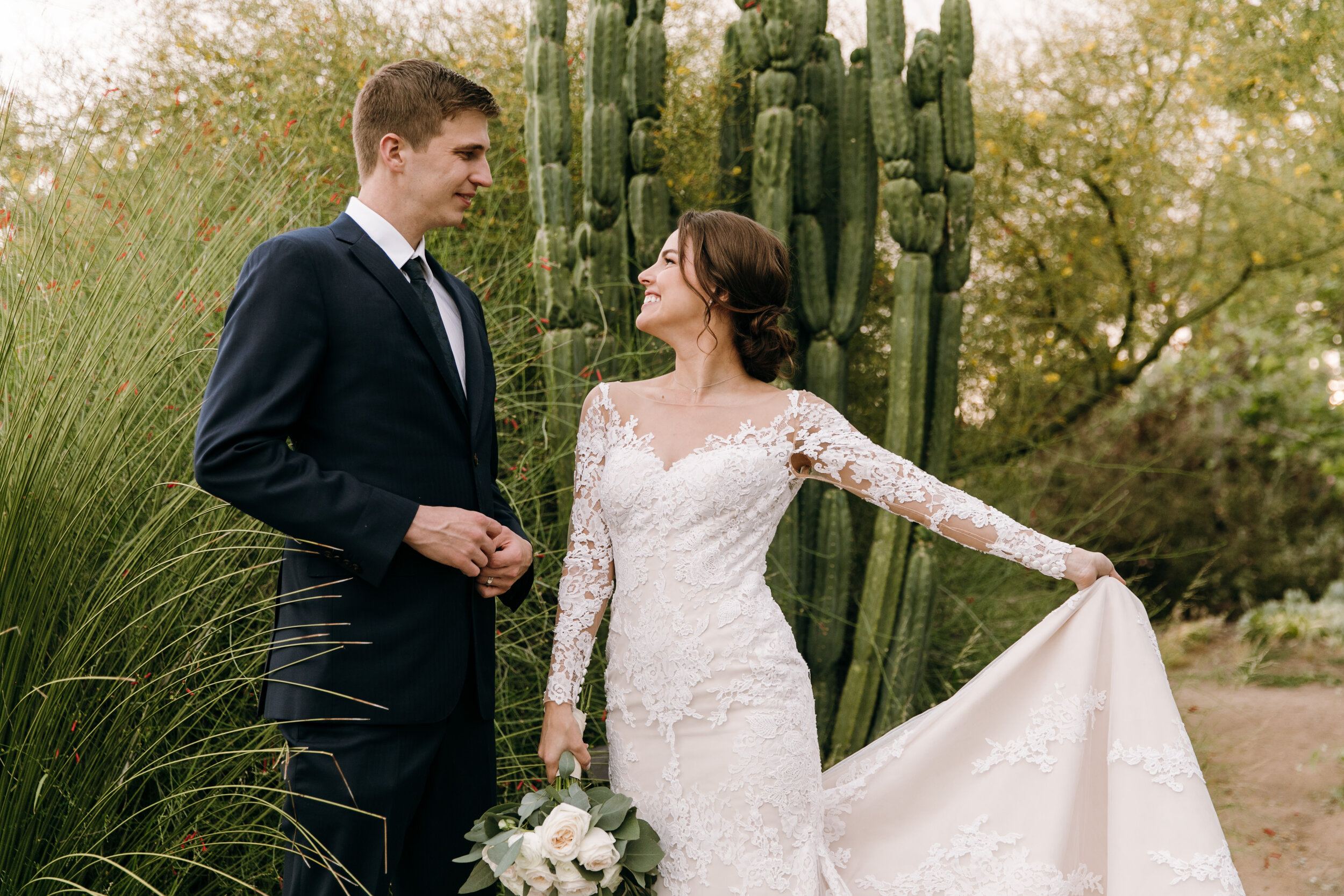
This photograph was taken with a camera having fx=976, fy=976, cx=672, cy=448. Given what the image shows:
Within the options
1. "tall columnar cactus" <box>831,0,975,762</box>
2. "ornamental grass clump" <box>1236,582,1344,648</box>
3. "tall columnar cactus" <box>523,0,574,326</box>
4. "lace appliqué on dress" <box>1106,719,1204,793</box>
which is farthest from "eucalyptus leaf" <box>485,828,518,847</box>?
"ornamental grass clump" <box>1236,582,1344,648</box>

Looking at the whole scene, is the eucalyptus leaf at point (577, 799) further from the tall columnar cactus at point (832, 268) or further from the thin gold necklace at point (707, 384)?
the tall columnar cactus at point (832, 268)

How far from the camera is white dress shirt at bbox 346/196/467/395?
1979 millimetres

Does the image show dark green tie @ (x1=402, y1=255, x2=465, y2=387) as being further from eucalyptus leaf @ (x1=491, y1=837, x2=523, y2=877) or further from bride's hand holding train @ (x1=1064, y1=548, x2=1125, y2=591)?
bride's hand holding train @ (x1=1064, y1=548, x2=1125, y2=591)

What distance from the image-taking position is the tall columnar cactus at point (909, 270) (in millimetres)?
4020

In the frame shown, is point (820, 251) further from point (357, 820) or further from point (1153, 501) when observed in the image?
point (1153, 501)

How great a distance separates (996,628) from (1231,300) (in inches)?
152

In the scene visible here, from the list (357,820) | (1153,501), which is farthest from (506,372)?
(1153,501)

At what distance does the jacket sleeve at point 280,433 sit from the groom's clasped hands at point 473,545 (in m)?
0.04

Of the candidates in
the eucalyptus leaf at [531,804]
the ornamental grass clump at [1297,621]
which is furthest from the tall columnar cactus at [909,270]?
the ornamental grass clump at [1297,621]

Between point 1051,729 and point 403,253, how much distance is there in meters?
1.75

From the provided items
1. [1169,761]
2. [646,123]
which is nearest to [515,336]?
[646,123]

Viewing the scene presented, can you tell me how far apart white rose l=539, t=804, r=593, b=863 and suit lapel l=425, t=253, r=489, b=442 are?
76 cm

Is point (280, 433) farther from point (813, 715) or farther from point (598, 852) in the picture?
point (813, 715)

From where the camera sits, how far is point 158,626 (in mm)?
2125
